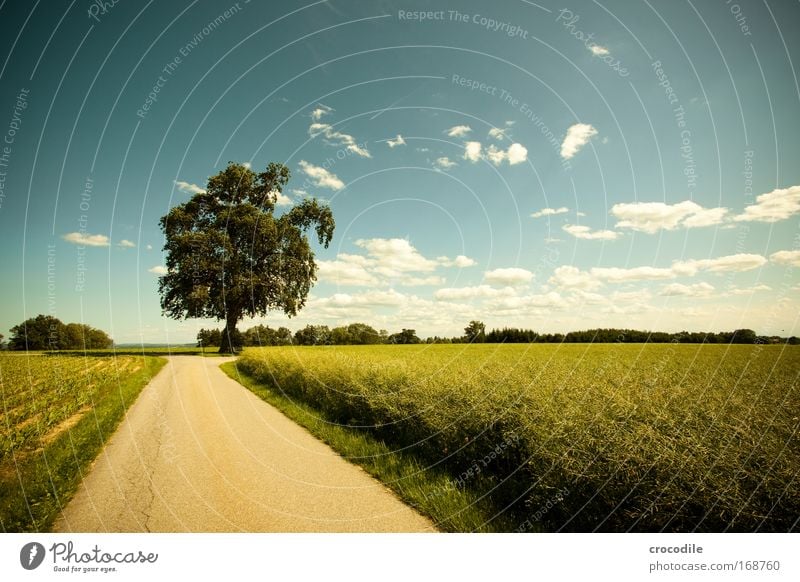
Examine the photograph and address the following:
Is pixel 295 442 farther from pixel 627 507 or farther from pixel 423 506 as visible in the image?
pixel 627 507

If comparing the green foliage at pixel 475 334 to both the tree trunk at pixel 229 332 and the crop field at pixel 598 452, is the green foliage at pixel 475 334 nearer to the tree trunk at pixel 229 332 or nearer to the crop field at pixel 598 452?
the tree trunk at pixel 229 332

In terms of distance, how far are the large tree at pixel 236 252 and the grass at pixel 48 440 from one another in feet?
69.2

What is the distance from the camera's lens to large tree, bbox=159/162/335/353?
118 feet

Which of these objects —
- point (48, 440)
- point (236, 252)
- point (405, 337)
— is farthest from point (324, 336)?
point (48, 440)

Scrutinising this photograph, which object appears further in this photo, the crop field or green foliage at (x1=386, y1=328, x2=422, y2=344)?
green foliage at (x1=386, y1=328, x2=422, y2=344)

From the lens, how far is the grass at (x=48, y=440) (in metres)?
5.07

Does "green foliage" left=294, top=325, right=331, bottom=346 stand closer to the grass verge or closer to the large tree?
the large tree

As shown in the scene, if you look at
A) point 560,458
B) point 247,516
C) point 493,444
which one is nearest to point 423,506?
point 493,444

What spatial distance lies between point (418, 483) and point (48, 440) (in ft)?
27.7

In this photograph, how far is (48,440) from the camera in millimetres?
8141

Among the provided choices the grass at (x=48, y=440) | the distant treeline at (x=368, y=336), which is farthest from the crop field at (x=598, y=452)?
the distant treeline at (x=368, y=336)
